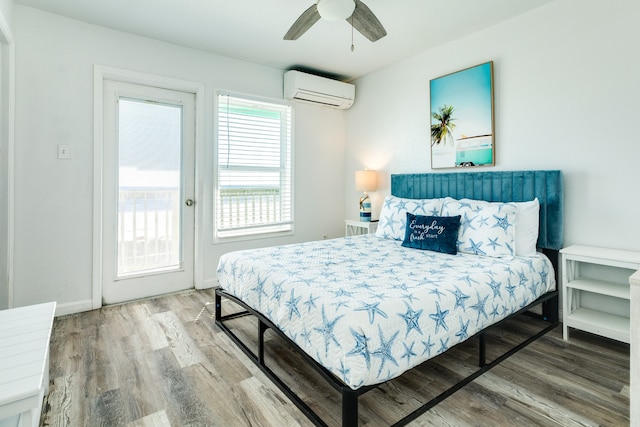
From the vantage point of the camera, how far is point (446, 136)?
3393 millimetres

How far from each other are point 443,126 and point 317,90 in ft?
5.10

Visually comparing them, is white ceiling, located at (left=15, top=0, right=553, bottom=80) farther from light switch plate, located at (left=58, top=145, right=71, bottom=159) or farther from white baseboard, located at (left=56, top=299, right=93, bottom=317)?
white baseboard, located at (left=56, top=299, right=93, bottom=317)

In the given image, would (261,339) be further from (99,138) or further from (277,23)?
(277,23)

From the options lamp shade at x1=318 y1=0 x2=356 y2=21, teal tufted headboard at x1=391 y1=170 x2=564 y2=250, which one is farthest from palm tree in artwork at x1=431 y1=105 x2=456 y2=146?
lamp shade at x1=318 y1=0 x2=356 y2=21

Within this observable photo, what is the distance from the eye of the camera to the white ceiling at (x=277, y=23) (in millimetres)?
2643

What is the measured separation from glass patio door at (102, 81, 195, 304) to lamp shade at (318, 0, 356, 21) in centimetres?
191

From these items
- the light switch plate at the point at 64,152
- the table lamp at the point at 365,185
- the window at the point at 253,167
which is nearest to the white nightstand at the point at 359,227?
the table lamp at the point at 365,185

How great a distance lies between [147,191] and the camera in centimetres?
331

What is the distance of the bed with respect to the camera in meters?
1.48

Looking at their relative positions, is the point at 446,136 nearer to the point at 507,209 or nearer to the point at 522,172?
the point at 522,172

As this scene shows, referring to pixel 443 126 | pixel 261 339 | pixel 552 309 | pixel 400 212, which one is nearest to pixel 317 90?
pixel 443 126

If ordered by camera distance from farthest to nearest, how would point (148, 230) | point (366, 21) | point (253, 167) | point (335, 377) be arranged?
point (253, 167), point (148, 230), point (366, 21), point (335, 377)

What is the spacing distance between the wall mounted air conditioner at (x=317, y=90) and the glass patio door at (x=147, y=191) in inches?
44.6

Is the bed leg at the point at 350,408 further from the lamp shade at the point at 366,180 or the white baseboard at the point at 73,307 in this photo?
the lamp shade at the point at 366,180
